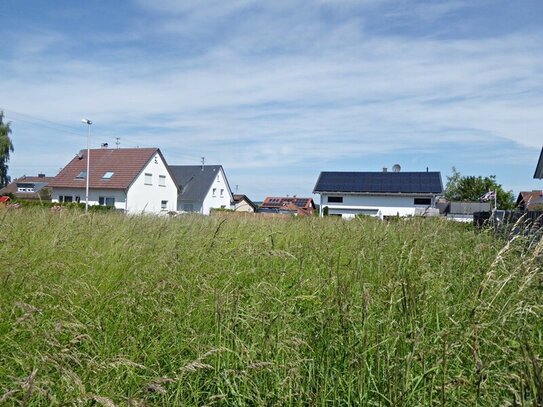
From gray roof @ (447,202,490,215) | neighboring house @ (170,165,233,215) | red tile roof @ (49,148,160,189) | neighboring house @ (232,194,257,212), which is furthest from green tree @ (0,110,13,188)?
gray roof @ (447,202,490,215)

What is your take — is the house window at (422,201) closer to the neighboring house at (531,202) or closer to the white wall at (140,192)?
the neighboring house at (531,202)

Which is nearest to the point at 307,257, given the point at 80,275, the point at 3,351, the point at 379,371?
the point at 80,275

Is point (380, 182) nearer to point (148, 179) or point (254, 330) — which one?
point (148, 179)

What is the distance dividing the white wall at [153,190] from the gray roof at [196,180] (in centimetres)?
302

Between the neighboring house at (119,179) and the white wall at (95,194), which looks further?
the neighboring house at (119,179)

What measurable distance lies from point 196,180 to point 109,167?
1074cm

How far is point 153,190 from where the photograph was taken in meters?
41.2

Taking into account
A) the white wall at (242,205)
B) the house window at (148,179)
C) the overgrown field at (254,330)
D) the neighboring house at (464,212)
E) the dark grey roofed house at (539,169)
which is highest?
the house window at (148,179)

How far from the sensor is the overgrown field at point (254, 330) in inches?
76.8

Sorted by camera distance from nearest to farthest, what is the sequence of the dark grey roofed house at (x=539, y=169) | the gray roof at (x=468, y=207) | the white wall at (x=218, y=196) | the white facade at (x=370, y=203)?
the gray roof at (x=468, y=207)
the dark grey roofed house at (x=539, y=169)
the white facade at (x=370, y=203)
the white wall at (x=218, y=196)

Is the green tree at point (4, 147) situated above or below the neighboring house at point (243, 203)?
above

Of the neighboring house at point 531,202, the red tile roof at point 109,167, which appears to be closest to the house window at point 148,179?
the red tile roof at point 109,167

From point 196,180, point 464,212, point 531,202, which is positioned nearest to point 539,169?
point 531,202

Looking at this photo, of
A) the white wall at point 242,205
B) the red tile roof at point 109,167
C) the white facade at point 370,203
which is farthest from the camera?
the white wall at point 242,205
